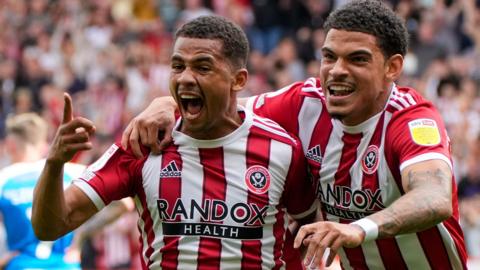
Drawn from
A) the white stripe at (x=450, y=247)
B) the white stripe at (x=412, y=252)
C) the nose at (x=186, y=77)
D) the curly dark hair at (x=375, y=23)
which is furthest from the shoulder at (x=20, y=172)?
the white stripe at (x=450, y=247)

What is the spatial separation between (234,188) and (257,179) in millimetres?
119

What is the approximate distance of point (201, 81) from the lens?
5297 millimetres

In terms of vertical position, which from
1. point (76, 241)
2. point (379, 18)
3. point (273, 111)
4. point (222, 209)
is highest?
point (379, 18)

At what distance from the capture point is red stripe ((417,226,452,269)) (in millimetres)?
5484

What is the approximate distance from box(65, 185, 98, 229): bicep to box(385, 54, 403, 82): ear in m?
1.55

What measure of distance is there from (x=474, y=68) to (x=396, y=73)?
8826 millimetres

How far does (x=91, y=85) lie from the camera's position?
1691cm

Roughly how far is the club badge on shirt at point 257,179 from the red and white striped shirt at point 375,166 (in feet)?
0.98

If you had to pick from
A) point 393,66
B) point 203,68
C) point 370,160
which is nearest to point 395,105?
point 393,66

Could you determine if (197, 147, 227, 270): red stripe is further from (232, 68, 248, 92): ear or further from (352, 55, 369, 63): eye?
(352, 55, 369, 63): eye

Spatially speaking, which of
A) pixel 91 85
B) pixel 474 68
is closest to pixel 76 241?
pixel 474 68

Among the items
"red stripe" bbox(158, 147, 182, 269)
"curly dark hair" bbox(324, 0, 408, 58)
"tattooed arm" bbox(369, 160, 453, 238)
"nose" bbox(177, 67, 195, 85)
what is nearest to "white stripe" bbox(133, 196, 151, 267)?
"red stripe" bbox(158, 147, 182, 269)

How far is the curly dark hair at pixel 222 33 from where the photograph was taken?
5.39m

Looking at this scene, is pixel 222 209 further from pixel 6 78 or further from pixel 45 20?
pixel 45 20
